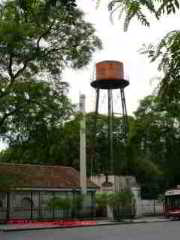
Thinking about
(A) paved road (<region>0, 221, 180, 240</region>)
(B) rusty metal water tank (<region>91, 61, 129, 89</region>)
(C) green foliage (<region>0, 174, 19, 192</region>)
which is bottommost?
(A) paved road (<region>0, 221, 180, 240</region>)

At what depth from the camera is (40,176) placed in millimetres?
45219

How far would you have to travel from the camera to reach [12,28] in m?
28.3

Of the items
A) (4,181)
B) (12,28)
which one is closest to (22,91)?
(12,28)

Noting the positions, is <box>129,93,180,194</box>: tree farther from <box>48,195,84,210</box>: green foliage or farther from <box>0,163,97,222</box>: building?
<box>48,195,84,210</box>: green foliage

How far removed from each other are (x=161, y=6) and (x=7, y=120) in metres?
27.6

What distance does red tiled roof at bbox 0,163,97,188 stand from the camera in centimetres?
4166

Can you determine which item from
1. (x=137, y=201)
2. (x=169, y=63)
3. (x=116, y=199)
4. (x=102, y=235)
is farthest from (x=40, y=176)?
(x=169, y=63)

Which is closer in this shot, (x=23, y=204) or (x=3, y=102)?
(x=3, y=102)

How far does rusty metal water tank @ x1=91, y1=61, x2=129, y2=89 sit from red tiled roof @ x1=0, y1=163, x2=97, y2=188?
368 inches

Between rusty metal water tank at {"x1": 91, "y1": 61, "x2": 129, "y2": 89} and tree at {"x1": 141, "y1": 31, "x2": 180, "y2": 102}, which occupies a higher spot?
rusty metal water tank at {"x1": 91, "y1": 61, "x2": 129, "y2": 89}

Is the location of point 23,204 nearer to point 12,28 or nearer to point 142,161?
point 12,28

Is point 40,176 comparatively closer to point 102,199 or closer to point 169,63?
point 102,199

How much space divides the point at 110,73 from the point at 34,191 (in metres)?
13.0

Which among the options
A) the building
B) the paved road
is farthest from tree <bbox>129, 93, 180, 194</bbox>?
the paved road
